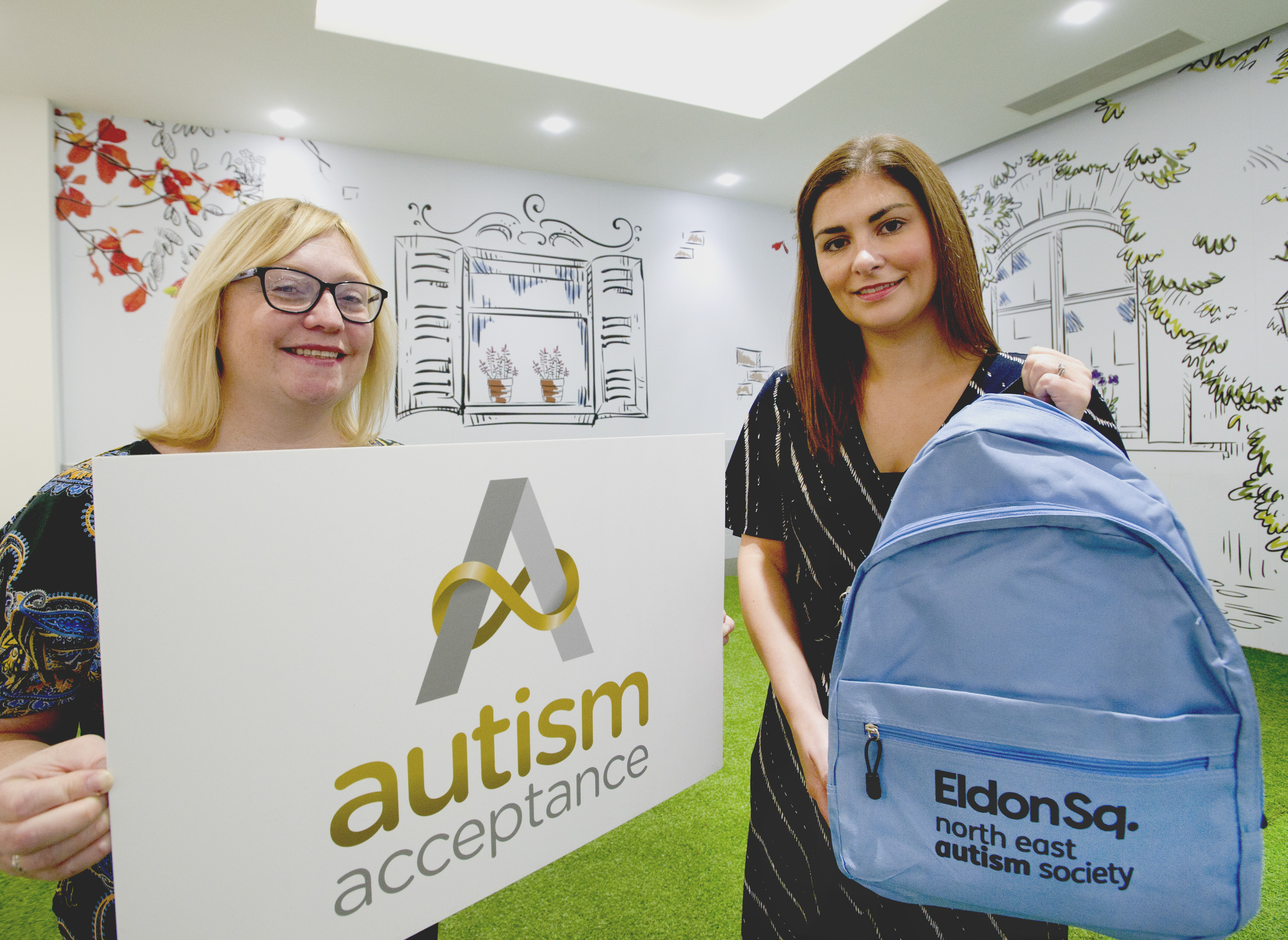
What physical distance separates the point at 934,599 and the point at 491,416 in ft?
12.6

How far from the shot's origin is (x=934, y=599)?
21.3 inches

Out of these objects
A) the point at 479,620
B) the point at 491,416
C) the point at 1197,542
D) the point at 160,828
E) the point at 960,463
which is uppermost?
the point at 491,416

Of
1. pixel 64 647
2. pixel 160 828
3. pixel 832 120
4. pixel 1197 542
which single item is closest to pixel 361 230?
pixel 832 120

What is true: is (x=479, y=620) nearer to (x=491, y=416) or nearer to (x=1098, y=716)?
(x=1098, y=716)

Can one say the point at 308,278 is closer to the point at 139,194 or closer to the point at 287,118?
the point at 287,118

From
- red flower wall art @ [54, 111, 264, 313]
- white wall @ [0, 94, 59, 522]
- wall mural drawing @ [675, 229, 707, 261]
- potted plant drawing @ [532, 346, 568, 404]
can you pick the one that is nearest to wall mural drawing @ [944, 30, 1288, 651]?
wall mural drawing @ [675, 229, 707, 261]

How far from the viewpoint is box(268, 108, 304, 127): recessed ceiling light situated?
3283mm

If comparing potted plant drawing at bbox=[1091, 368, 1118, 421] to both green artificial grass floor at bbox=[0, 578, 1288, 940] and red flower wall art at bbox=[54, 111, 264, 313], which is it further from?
red flower wall art at bbox=[54, 111, 264, 313]

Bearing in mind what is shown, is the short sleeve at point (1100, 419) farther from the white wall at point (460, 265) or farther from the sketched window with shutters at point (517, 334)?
the sketched window with shutters at point (517, 334)

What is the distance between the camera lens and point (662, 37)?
11.1 feet

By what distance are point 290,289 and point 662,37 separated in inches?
133

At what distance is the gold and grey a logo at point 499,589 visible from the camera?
0.55 m

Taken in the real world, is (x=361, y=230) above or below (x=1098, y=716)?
above

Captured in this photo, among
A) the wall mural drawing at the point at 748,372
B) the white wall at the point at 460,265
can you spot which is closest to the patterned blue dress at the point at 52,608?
the white wall at the point at 460,265
